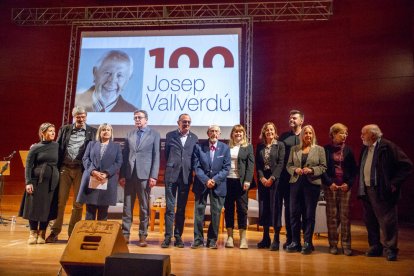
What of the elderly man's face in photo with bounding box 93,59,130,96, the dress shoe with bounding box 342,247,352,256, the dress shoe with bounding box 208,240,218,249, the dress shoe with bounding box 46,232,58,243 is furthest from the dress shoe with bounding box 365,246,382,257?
the elderly man's face in photo with bounding box 93,59,130,96

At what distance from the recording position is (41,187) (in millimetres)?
3752

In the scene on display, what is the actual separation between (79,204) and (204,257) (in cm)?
148

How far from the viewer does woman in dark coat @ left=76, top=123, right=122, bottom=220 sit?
3662 mm

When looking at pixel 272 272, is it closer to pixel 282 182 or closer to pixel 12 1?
pixel 282 182

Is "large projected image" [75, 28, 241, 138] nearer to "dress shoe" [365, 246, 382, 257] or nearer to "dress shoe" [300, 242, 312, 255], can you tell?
"dress shoe" [300, 242, 312, 255]

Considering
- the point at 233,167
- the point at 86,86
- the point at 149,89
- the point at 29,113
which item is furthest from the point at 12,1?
the point at 233,167

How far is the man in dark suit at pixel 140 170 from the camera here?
150 inches

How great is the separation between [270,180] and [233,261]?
0.95 m

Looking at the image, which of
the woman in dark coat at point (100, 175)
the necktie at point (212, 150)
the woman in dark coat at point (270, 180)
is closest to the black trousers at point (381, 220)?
the woman in dark coat at point (270, 180)

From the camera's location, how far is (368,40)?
7.14 m

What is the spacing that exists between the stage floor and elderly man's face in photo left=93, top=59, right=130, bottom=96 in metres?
3.29

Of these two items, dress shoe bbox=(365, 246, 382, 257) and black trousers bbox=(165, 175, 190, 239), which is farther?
black trousers bbox=(165, 175, 190, 239)

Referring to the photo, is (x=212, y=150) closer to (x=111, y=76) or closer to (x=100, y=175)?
(x=100, y=175)

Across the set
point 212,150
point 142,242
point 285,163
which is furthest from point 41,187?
point 285,163
